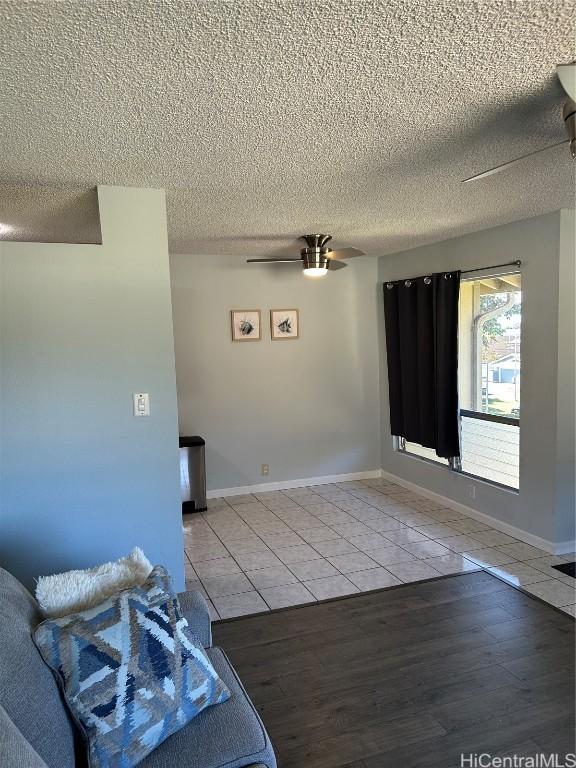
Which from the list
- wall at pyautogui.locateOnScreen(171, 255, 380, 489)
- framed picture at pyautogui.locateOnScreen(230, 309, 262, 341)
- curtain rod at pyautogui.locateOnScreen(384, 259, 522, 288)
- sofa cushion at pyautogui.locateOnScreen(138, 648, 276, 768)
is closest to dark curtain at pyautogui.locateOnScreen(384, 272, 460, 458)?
curtain rod at pyautogui.locateOnScreen(384, 259, 522, 288)

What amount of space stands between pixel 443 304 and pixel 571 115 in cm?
295

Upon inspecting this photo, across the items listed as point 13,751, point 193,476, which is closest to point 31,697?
point 13,751

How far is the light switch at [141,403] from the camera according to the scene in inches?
112

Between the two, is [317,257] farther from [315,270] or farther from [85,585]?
[85,585]

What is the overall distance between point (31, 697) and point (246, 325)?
14.2 feet

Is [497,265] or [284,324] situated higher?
[497,265]

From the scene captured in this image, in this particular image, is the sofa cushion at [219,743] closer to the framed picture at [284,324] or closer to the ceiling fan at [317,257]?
the ceiling fan at [317,257]

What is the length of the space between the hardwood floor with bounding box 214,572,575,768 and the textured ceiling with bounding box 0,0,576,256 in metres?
2.35

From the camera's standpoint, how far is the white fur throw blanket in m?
1.66

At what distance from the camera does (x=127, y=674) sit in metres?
1.48

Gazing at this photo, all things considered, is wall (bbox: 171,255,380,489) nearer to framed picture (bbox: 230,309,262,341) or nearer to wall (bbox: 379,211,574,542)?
framed picture (bbox: 230,309,262,341)

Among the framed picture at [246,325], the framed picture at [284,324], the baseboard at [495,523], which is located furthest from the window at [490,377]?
the framed picture at [246,325]

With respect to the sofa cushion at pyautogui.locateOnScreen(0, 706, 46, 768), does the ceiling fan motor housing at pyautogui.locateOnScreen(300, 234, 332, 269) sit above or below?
above

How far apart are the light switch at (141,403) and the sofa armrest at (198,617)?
113cm
